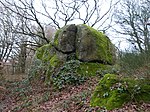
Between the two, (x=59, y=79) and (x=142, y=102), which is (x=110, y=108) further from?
(x=59, y=79)

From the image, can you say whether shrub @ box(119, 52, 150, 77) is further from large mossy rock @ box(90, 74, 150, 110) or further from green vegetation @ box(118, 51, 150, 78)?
large mossy rock @ box(90, 74, 150, 110)

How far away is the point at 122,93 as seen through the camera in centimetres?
630

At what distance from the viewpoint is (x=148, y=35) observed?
24.7ft

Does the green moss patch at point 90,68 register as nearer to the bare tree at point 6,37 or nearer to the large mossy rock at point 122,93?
the large mossy rock at point 122,93

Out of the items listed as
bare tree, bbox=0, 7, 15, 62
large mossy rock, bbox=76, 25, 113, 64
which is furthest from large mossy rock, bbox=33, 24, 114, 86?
bare tree, bbox=0, 7, 15, 62

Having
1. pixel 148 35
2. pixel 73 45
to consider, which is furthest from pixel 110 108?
pixel 73 45

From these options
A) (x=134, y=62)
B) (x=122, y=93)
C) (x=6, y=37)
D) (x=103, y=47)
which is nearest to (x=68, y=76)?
(x=103, y=47)

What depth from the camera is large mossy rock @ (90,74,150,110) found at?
6121mm

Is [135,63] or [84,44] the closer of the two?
[135,63]

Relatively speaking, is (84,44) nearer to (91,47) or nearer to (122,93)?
(91,47)

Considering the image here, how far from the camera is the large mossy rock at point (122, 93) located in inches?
241

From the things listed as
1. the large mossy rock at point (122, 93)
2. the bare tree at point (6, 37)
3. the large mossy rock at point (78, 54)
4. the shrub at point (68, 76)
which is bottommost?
the large mossy rock at point (122, 93)

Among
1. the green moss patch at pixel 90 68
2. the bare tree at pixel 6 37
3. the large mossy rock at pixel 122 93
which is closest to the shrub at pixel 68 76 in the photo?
the green moss patch at pixel 90 68

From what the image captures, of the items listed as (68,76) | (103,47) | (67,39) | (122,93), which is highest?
(67,39)
